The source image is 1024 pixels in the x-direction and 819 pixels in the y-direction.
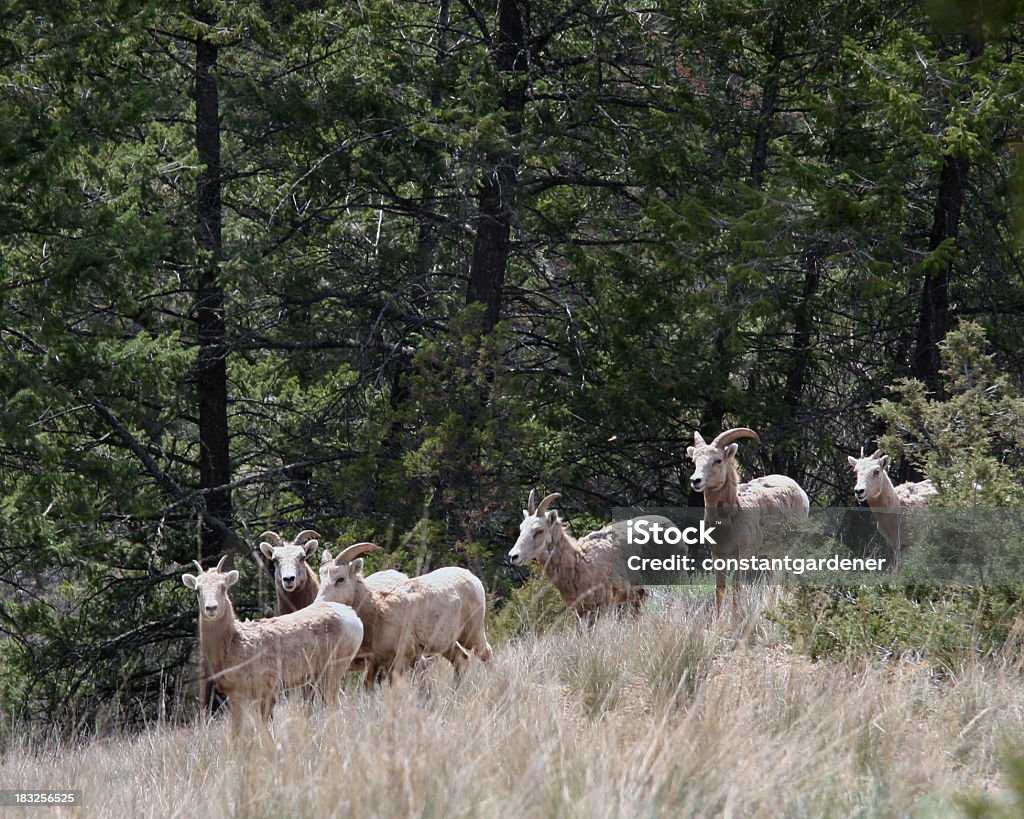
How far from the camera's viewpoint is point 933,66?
48.8 ft

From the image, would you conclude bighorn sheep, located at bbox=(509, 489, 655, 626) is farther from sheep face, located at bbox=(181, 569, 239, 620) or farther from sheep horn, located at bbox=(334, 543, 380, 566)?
sheep face, located at bbox=(181, 569, 239, 620)

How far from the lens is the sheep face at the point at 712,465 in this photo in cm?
1173

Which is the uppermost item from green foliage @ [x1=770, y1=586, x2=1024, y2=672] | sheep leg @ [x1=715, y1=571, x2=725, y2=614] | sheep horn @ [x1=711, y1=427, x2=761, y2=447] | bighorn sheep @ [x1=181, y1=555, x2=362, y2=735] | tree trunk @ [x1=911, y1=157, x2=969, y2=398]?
tree trunk @ [x1=911, y1=157, x2=969, y2=398]

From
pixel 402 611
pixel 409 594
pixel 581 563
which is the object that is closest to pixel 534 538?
pixel 581 563

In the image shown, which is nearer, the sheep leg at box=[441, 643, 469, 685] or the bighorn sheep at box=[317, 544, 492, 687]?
the bighorn sheep at box=[317, 544, 492, 687]

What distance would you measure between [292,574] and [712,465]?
389 centimetres

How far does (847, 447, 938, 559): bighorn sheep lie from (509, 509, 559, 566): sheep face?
3.03 meters

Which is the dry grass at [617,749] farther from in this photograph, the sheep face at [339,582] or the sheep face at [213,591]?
the sheep face at [339,582]

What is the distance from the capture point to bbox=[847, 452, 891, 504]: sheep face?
12.7m

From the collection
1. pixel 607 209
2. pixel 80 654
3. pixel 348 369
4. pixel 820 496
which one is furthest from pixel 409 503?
pixel 820 496

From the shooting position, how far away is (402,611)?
33.8 feet

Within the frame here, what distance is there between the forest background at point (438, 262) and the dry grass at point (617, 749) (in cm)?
725

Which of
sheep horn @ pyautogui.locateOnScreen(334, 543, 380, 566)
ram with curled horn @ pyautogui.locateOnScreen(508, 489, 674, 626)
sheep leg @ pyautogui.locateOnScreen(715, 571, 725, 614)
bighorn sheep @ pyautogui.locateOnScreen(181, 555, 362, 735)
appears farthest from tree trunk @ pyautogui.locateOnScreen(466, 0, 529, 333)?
bighorn sheep @ pyautogui.locateOnScreen(181, 555, 362, 735)

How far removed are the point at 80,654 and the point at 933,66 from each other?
12.6 m
